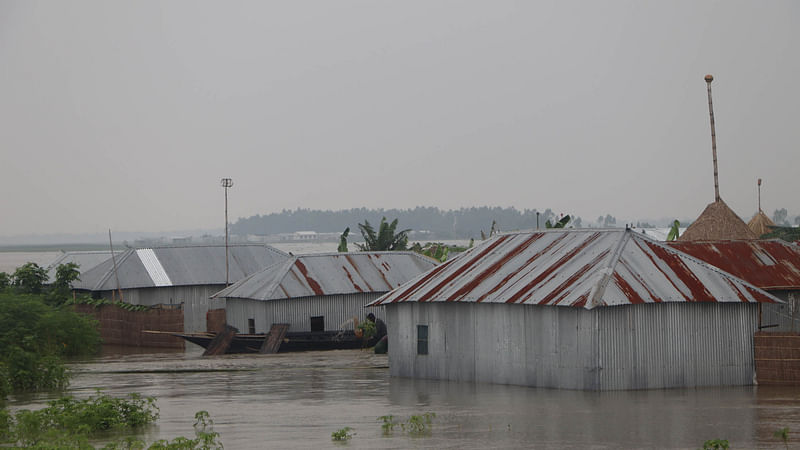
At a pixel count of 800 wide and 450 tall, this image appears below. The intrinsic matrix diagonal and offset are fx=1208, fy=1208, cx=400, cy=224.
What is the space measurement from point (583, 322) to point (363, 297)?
68.6ft

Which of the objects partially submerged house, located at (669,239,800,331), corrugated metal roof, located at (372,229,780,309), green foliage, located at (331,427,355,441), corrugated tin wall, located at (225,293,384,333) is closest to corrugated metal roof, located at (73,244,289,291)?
corrugated tin wall, located at (225,293,384,333)

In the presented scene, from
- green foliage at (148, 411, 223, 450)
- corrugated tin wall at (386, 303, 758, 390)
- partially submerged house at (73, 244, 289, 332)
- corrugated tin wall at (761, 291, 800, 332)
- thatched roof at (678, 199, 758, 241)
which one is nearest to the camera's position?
green foliage at (148, 411, 223, 450)

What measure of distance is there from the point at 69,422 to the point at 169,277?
105 feet

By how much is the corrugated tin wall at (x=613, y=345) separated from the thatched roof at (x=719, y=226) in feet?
37.5

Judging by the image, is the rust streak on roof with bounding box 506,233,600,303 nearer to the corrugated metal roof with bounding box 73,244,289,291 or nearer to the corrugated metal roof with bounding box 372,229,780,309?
the corrugated metal roof with bounding box 372,229,780,309

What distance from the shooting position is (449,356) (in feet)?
108

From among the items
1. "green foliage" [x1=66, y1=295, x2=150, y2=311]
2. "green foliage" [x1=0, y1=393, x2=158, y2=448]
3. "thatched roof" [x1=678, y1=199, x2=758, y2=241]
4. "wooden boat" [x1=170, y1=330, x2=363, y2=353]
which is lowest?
"green foliage" [x1=0, y1=393, x2=158, y2=448]

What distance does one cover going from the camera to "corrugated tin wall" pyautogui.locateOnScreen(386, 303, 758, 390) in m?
28.4

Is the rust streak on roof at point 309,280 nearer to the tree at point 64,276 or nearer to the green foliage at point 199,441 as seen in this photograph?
the tree at point 64,276

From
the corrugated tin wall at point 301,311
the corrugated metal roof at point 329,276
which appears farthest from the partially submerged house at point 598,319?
the corrugated metal roof at point 329,276

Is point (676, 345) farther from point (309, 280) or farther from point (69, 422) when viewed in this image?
point (309, 280)

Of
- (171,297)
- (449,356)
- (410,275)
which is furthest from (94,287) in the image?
(449,356)

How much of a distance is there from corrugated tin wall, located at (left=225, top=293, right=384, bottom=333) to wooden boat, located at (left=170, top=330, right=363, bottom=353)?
1.67 ft

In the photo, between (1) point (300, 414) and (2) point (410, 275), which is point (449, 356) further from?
(2) point (410, 275)
